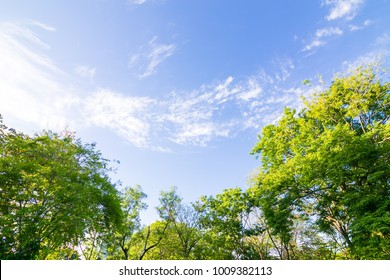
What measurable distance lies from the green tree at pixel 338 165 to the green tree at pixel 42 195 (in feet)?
42.9

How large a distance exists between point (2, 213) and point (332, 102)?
25.0m

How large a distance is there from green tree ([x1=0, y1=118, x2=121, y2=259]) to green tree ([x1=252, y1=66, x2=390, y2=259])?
515 inches

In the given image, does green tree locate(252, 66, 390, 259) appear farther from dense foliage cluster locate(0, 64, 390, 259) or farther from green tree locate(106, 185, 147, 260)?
green tree locate(106, 185, 147, 260)

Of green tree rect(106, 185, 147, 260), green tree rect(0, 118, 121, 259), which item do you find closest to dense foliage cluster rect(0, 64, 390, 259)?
green tree rect(0, 118, 121, 259)

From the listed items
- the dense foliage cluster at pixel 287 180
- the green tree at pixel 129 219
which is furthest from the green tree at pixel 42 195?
the green tree at pixel 129 219

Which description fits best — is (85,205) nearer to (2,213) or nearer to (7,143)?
(2,213)

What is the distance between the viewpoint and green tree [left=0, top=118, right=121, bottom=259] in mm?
15148

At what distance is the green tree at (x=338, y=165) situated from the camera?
15492 millimetres

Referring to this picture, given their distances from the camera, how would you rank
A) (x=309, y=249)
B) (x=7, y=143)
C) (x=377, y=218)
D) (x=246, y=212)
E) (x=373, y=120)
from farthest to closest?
(x=309, y=249) < (x=246, y=212) < (x=373, y=120) < (x=7, y=143) < (x=377, y=218)

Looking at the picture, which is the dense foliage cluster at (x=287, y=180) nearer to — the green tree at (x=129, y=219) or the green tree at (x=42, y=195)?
the green tree at (x=42, y=195)

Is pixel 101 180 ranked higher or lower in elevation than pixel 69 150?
lower

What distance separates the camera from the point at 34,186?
17078 mm
